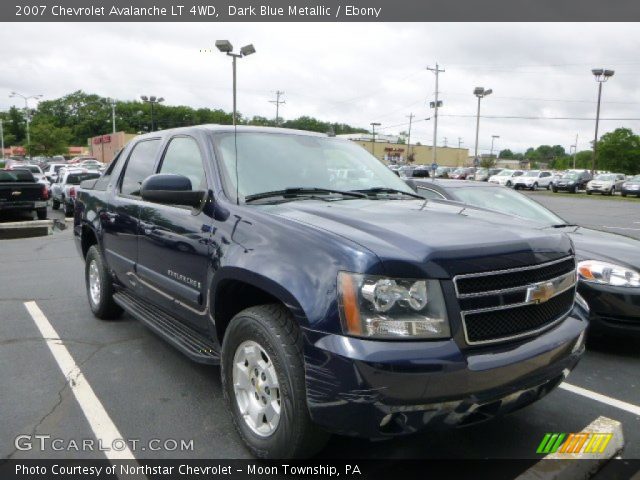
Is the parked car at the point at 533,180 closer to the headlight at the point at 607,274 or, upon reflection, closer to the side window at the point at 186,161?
the headlight at the point at 607,274

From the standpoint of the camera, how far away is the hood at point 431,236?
238 centimetres

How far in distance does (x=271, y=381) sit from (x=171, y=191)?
1.37m

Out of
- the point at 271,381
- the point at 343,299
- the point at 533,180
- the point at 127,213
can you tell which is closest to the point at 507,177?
the point at 533,180

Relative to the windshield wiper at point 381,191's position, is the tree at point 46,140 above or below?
above

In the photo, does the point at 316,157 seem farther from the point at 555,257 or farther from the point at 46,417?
the point at 46,417

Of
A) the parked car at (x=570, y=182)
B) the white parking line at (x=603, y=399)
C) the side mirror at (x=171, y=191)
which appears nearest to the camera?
the side mirror at (x=171, y=191)

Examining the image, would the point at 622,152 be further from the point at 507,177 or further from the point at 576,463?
the point at 576,463

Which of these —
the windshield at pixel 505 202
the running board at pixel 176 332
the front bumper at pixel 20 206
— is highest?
the windshield at pixel 505 202

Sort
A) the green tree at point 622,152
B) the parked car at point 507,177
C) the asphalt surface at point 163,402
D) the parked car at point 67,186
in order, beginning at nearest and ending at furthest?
the asphalt surface at point 163,402, the parked car at point 67,186, the parked car at point 507,177, the green tree at point 622,152

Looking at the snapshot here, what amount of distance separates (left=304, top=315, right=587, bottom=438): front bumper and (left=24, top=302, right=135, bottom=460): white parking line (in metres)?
1.35

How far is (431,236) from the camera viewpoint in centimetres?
257

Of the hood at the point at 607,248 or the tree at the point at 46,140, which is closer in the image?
the hood at the point at 607,248

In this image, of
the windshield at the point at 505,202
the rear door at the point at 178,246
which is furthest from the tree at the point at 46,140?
the rear door at the point at 178,246

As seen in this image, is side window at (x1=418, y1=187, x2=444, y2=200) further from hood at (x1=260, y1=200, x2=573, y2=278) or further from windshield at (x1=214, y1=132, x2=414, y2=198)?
hood at (x1=260, y1=200, x2=573, y2=278)
